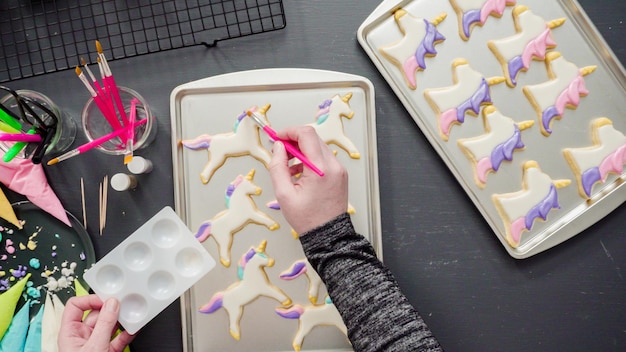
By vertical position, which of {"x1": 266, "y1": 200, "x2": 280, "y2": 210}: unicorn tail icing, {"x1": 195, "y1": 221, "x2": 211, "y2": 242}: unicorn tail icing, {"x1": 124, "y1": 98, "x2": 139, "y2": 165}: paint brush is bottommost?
{"x1": 195, "y1": 221, "x2": 211, "y2": 242}: unicorn tail icing

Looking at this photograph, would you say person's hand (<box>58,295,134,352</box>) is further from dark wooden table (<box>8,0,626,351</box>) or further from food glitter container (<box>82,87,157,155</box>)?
food glitter container (<box>82,87,157,155</box>)

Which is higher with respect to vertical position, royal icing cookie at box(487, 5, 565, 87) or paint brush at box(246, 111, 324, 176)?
royal icing cookie at box(487, 5, 565, 87)

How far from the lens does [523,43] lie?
899 mm

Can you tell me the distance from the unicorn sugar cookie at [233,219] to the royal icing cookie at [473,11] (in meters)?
0.47

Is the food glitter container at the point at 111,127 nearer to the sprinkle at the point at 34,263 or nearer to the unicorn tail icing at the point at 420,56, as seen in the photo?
the sprinkle at the point at 34,263

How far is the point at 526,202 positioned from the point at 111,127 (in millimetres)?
740

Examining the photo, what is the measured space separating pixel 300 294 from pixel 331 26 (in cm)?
48

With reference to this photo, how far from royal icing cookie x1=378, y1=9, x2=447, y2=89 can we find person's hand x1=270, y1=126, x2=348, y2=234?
0.84ft

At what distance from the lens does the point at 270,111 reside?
878mm

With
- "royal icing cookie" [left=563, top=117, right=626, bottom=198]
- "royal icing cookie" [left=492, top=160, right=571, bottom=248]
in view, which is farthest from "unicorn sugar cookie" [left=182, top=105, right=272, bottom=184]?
"royal icing cookie" [left=563, top=117, right=626, bottom=198]

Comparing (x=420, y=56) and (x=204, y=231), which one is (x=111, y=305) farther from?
(x=420, y=56)

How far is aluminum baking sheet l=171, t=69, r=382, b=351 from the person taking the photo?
2.84ft

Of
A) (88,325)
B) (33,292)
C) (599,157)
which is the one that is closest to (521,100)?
(599,157)

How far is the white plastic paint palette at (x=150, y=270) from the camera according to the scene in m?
0.79
